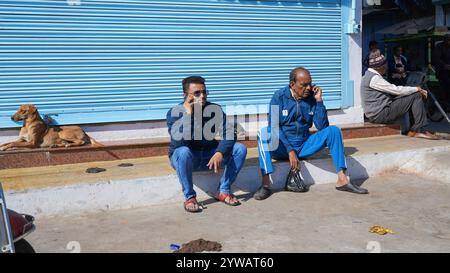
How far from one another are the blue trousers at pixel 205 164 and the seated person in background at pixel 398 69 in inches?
220

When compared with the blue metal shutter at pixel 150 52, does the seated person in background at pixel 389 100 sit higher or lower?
lower

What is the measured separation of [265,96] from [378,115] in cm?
169

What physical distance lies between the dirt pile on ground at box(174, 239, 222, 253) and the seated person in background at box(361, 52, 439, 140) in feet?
13.3

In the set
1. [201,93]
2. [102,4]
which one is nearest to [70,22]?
[102,4]

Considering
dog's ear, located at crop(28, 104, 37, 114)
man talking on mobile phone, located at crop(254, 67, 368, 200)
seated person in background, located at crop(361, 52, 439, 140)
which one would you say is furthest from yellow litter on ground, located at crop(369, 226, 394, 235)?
dog's ear, located at crop(28, 104, 37, 114)

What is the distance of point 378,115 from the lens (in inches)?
265

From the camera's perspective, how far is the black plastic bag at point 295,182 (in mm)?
4939

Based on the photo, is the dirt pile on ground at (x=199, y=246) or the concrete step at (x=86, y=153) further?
the concrete step at (x=86, y=153)

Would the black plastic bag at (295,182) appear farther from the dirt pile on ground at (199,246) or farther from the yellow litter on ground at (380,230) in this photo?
the dirt pile on ground at (199,246)

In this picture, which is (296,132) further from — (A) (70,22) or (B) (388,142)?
(A) (70,22)

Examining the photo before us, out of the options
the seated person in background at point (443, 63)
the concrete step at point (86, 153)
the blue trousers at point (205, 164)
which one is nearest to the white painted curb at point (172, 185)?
the blue trousers at point (205, 164)

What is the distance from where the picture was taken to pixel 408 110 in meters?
6.61

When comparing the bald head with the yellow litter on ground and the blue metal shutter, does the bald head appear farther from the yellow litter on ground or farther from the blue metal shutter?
the blue metal shutter

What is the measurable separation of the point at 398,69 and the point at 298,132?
5.04m
